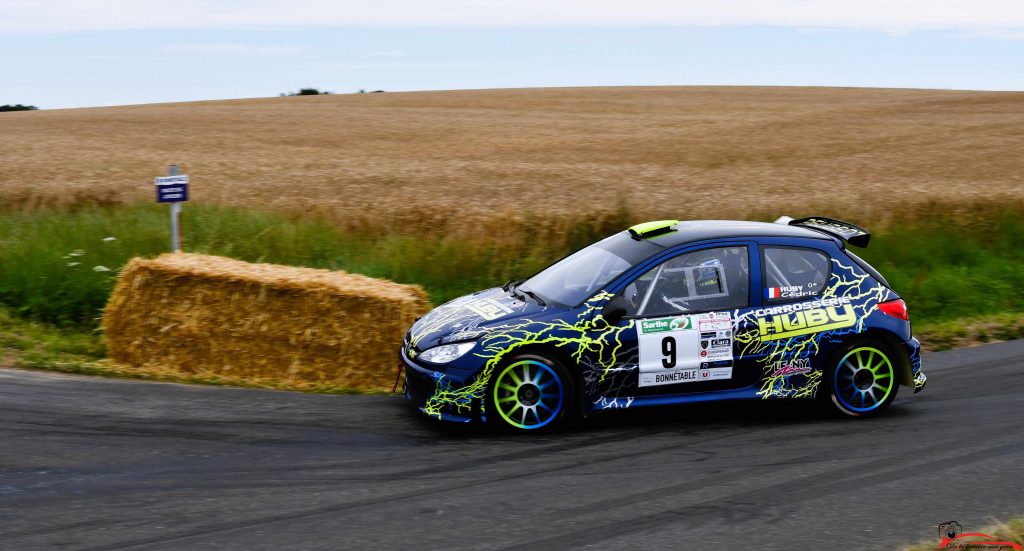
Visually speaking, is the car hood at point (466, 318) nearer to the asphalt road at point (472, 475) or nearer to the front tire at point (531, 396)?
the front tire at point (531, 396)

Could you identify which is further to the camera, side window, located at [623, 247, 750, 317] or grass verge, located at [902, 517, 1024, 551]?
side window, located at [623, 247, 750, 317]

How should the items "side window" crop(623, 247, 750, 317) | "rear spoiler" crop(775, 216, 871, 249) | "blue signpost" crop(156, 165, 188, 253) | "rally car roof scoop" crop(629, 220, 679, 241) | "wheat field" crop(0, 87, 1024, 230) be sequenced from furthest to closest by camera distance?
"wheat field" crop(0, 87, 1024, 230)
"blue signpost" crop(156, 165, 188, 253)
"rear spoiler" crop(775, 216, 871, 249)
"rally car roof scoop" crop(629, 220, 679, 241)
"side window" crop(623, 247, 750, 317)

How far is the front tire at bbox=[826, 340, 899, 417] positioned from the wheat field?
7829 mm

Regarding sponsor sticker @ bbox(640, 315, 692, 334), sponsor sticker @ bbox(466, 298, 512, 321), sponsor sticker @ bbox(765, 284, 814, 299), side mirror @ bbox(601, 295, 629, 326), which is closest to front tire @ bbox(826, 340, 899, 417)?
sponsor sticker @ bbox(765, 284, 814, 299)

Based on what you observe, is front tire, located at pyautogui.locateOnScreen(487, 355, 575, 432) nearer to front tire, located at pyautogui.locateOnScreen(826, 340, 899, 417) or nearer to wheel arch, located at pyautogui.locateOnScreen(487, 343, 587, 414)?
wheel arch, located at pyautogui.locateOnScreen(487, 343, 587, 414)

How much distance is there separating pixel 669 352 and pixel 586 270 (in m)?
1.10

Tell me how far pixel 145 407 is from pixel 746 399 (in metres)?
4.79

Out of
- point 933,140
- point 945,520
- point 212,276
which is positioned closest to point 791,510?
point 945,520

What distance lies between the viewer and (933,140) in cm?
3519

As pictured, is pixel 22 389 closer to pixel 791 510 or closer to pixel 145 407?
pixel 145 407

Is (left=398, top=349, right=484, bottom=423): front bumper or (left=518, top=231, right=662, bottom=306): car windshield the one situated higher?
(left=518, top=231, right=662, bottom=306): car windshield

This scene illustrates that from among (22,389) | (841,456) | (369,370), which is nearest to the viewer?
(841,456)

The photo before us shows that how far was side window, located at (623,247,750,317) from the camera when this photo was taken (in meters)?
7.95

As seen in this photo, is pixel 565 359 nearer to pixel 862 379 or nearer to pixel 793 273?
pixel 793 273
